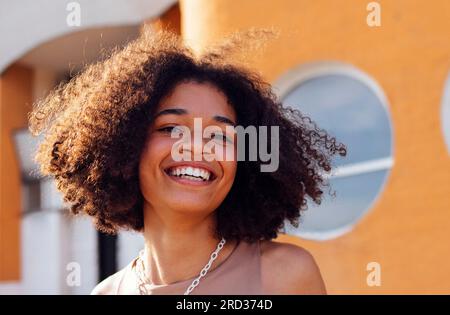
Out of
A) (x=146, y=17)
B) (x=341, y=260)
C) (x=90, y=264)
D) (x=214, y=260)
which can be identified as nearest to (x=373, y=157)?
(x=341, y=260)

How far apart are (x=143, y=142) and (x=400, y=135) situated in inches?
132

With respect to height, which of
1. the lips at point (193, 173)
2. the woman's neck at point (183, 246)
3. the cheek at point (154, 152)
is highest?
the cheek at point (154, 152)

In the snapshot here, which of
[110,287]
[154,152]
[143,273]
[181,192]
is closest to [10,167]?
[110,287]

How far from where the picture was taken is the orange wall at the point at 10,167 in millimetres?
9812

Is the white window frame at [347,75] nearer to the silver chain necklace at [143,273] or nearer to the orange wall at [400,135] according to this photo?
the orange wall at [400,135]

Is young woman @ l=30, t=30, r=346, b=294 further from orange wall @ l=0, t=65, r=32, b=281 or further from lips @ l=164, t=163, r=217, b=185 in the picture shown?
orange wall @ l=0, t=65, r=32, b=281

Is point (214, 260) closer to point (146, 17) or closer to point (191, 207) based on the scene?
point (191, 207)

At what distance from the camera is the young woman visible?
2.54 meters

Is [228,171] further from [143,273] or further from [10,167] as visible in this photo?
[10,167]

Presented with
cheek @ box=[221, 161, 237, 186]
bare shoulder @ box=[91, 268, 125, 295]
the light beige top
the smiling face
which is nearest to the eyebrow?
the smiling face

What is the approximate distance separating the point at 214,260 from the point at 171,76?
2.02 feet

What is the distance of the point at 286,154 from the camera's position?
9.32 feet

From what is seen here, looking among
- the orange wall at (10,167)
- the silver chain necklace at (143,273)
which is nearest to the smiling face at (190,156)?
the silver chain necklace at (143,273)

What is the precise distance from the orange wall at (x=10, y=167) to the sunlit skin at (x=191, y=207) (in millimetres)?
7452
